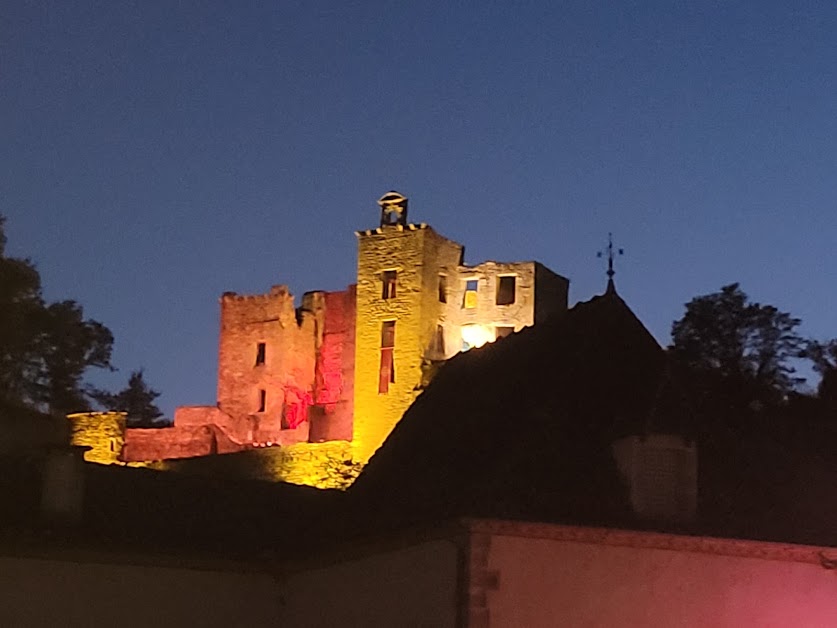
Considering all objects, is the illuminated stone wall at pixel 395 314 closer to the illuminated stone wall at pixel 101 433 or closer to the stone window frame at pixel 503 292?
the stone window frame at pixel 503 292

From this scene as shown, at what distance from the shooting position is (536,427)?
59.2 feet

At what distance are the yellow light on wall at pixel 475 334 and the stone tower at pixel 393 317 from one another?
4.54ft

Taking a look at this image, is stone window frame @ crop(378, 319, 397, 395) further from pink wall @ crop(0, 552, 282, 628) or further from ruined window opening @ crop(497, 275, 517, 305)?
pink wall @ crop(0, 552, 282, 628)

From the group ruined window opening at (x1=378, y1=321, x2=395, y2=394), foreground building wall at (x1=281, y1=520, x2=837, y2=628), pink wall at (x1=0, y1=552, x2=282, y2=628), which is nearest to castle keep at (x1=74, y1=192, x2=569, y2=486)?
ruined window opening at (x1=378, y1=321, x2=395, y2=394)

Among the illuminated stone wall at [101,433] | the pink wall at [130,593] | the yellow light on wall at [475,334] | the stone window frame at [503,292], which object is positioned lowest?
the pink wall at [130,593]

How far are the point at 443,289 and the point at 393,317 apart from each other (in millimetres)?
2688

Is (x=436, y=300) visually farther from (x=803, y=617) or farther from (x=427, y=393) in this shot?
(x=803, y=617)

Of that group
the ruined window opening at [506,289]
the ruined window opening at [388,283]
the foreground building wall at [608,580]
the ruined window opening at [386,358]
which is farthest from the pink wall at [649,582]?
the ruined window opening at [388,283]

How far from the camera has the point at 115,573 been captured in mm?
21109

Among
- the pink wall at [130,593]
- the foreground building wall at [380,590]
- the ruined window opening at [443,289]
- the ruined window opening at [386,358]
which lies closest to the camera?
the foreground building wall at [380,590]

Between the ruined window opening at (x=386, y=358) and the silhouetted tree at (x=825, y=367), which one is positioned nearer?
the silhouetted tree at (x=825, y=367)

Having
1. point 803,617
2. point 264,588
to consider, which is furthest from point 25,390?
point 803,617

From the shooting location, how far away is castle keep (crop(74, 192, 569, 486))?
59844 mm

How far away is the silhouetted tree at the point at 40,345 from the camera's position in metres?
47.3
